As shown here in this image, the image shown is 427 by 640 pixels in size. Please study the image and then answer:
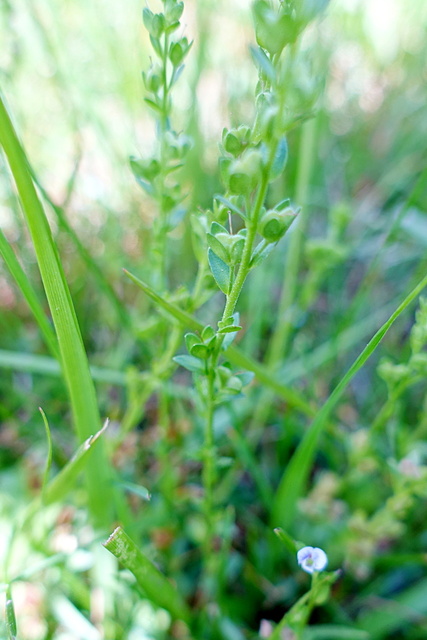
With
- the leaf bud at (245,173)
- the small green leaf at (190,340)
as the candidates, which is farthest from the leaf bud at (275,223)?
the small green leaf at (190,340)

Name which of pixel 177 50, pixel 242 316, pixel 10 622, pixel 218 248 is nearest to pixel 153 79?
pixel 177 50

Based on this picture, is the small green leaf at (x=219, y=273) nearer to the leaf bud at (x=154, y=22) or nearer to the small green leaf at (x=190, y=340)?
the small green leaf at (x=190, y=340)

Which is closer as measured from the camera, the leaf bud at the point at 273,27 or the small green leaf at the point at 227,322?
the leaf bud at the point at 273,27

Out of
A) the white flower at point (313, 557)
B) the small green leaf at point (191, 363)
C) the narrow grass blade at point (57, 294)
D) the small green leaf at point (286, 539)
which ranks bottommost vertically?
the white flower at point (313, 557)

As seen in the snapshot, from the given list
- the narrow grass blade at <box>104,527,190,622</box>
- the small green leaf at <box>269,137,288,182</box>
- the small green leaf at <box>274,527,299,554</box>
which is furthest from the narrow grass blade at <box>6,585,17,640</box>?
the small green leaf at <box>269,137,288,182</box>

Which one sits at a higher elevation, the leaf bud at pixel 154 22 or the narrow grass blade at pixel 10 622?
the leaf bud at pixel 154 22

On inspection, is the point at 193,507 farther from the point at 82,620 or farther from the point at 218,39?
the point at 218,39

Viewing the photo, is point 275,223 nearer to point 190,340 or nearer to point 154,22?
point 190,340
